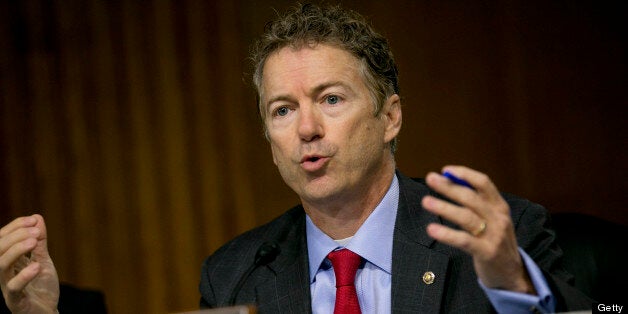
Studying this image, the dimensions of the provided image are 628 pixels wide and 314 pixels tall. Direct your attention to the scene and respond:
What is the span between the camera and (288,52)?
90.7 inches

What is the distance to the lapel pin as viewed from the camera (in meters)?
2.07

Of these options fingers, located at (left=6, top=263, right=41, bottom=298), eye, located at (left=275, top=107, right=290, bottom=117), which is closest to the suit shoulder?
eye, located at (left=275, top=107, right=290, bottom=117)

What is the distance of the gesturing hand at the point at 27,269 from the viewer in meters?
1.99

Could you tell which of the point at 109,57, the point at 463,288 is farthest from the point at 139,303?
the point at 463,288

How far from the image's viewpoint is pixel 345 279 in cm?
216

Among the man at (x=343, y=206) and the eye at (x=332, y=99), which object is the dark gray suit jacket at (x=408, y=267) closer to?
the man at (x=343, y=206)

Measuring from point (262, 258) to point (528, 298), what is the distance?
78 cm

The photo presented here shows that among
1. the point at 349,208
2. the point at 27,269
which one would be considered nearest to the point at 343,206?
the point at 349,208

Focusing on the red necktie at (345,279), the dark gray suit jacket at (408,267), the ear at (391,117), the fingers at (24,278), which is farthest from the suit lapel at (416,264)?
the fingers at (24,278)

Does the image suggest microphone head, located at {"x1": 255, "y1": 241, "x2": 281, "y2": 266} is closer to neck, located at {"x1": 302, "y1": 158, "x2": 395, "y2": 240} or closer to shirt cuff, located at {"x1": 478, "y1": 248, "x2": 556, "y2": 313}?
neck, located at {"x1": 302, "y1": 158, "x2": 395, "y2": 240}

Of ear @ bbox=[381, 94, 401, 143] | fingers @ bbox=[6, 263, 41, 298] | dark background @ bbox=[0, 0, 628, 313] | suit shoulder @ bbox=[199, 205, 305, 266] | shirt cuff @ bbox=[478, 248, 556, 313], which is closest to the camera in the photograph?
shirt cuff @ bbox=[478, 248, 556, 313]

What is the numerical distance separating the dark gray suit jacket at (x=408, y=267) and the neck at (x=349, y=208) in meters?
0.08

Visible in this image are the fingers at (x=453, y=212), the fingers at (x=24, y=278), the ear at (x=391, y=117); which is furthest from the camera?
the ear at (x=391, y=117)

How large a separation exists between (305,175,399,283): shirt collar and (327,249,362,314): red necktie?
3 centimetres
